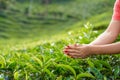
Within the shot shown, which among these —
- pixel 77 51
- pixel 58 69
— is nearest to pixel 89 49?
pixel 77 51

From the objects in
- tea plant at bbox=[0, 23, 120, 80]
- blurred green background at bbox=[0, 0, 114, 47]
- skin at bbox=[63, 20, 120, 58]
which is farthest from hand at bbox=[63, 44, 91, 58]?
blurred green background at bbox=[0, 0, 114, 47]

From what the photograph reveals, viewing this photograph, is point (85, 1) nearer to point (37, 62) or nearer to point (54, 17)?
point (54, 17)

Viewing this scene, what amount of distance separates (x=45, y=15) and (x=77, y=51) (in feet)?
176

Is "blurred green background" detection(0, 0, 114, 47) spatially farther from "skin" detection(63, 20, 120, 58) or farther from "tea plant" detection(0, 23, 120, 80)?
"skin" detection(63, 20, 120, 58)

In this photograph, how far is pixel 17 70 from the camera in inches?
130

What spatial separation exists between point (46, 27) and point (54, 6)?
11571 millimetres

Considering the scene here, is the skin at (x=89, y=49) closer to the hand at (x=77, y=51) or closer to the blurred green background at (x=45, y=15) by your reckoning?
the hand at (x=77, y=51)

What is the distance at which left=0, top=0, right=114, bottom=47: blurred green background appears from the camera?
46.3m

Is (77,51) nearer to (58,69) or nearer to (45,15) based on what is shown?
(58,69)

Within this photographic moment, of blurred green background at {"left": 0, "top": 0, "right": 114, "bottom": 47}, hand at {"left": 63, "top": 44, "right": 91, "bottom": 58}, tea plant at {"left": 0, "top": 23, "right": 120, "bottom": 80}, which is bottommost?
tea plant at {"left": 0, "top": 23, "right": 120, "bottom": 80}

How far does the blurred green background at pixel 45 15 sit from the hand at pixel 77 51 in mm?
39406

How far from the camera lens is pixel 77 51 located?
3.14 metres

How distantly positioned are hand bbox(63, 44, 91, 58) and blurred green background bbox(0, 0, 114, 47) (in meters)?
39.4

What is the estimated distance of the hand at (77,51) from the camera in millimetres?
3126
